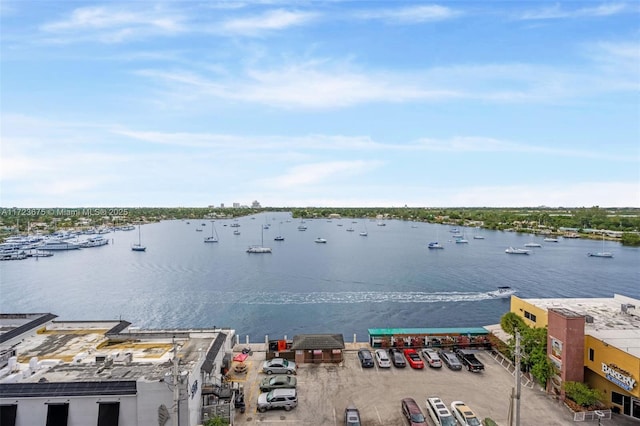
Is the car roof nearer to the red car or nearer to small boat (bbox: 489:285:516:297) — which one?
the red car

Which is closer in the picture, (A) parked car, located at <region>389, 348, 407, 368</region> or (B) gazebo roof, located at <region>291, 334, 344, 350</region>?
(A) parked car, located at <region>389, 348, 407, 368</region>

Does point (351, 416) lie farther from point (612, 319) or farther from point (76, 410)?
point (612, 319)

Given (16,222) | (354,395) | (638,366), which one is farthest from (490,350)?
(16,222)

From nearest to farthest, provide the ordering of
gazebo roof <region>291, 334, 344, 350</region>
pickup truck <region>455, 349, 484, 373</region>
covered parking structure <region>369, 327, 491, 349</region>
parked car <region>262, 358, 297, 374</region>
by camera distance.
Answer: parked car <region>262, 358, 297, 374</region>
pickup truck <region>455, 349, 484, 373</region>
gazebo roof <region>291, 334, 344, 350</region>
covered parking structure <region>369, 327, 491, 349</region>

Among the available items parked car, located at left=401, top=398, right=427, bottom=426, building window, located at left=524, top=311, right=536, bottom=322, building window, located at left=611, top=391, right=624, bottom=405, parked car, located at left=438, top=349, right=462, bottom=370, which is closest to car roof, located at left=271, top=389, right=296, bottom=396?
parked car, located at left=401, top=398, right=427, bottom=426

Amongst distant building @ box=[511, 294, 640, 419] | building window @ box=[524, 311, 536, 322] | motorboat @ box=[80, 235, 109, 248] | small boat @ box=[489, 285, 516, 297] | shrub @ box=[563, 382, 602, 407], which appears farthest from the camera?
motorboat @ box=[80, 235, 109, 248]

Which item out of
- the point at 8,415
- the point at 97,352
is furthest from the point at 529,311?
the point at 8,415

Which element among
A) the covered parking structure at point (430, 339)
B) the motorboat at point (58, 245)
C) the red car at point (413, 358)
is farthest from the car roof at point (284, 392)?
the motorboat at point (58, 245)
